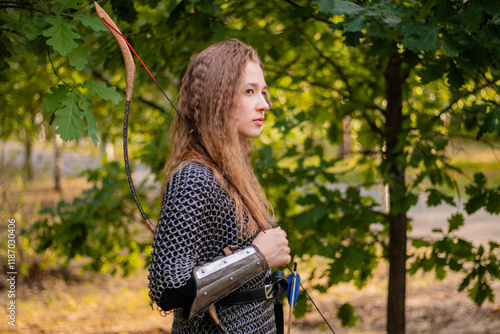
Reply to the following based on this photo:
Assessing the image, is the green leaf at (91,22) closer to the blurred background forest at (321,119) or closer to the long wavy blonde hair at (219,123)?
the blurred background forest at (321,119)

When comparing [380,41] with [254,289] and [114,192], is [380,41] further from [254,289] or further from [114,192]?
[114,192]

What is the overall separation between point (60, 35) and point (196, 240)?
92 centimetres

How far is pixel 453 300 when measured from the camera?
20.2ft

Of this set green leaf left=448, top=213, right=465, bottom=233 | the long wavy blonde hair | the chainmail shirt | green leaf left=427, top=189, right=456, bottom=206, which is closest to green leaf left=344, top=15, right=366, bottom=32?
the long wavy blonde hair

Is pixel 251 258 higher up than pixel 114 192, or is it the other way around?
pixel 251 258

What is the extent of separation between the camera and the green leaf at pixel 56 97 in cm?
184

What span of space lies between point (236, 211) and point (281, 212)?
2026mm

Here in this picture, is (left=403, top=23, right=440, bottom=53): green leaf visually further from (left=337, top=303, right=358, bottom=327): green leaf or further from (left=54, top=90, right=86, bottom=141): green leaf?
(left=337, top=303, right=358, bottom=327): green leaf

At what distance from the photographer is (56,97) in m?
1.85

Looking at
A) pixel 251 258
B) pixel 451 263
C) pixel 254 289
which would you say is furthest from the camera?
pixel 451 263

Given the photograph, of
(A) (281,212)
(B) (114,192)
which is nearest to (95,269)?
(B) (114,192)

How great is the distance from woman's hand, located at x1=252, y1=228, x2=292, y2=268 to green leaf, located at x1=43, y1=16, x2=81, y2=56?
3.14 ft

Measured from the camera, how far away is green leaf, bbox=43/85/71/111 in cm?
184

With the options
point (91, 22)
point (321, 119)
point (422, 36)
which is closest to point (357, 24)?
point (422, 36)
